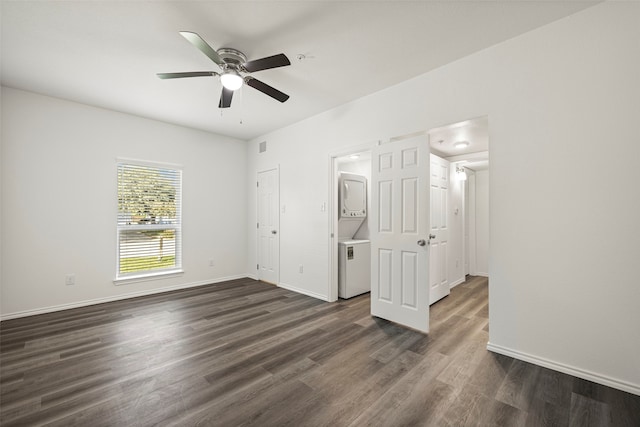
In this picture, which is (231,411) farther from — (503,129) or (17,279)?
(17,279)

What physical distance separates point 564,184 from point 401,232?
4.84 feet

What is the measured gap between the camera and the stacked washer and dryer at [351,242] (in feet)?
13.7

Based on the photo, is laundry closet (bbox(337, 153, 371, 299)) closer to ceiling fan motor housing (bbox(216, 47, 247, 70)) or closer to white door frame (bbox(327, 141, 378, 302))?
white door frame (bbox(327, 141, 378, 302))

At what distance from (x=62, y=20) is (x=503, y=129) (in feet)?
12.6

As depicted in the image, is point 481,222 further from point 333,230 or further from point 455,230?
point 333,230

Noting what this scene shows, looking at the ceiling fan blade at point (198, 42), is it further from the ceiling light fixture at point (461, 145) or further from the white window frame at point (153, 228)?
the ceiling light fixture at point (461, 145)

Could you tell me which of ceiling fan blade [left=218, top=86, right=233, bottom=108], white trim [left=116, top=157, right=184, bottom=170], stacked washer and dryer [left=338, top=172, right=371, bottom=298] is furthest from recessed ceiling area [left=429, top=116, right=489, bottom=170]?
white trim [left=116, top=157, right=184, bottom=170]

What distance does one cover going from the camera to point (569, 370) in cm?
213

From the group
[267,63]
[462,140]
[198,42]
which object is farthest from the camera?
[462,140]

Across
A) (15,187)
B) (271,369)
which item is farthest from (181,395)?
(15,187)

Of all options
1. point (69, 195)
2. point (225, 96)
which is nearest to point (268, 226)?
point (225, 96)

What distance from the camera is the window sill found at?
4156 millimetres

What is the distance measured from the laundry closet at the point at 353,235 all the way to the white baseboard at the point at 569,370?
2041 millimetres

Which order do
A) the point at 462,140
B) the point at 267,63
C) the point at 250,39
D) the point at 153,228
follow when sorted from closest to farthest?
1. the point at 267,63
2. the point at 250,39
3. the point at 462,140
4. the point at 153,228
